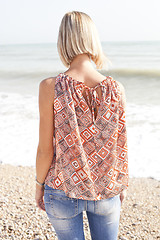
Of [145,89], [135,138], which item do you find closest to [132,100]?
[145,89]

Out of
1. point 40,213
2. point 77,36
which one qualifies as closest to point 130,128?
point 40,213

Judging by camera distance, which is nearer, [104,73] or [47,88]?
[47,88]

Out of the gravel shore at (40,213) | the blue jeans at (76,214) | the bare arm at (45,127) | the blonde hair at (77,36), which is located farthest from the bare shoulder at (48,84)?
the gravel shore at (40,213)

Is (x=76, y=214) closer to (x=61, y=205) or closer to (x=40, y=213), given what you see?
(x=61, y=205)

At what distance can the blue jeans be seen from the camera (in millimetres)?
1343

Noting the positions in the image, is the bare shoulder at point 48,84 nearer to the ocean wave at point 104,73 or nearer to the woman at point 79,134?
the woman at point 79,134

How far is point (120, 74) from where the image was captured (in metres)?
17.2

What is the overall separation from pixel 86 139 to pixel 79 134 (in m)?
0.05

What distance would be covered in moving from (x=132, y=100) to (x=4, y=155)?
6388 mm

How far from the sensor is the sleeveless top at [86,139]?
1265 mm

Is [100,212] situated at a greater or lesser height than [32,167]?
greater

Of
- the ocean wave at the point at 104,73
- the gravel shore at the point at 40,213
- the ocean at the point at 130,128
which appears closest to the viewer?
the gravel shore at the point at 40,213

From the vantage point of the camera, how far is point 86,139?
1312mm

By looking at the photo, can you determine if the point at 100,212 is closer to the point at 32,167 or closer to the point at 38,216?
the point at 38,216
